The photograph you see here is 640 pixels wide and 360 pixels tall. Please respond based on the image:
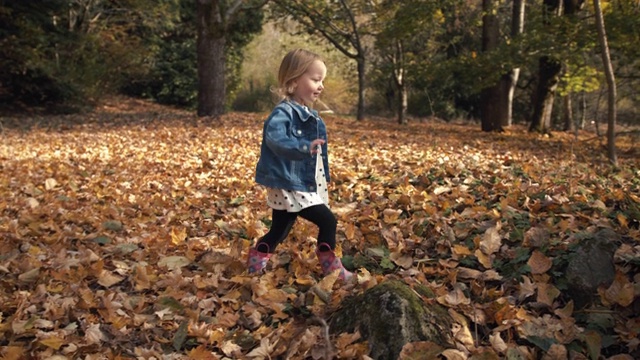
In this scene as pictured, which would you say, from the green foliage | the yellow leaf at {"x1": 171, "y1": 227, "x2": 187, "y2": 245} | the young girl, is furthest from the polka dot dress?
the green foliage

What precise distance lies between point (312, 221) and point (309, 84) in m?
0.78

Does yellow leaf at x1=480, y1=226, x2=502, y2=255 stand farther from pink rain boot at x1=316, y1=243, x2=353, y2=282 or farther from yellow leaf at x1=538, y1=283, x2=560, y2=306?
pink rain boot at x1=316, y1=243, x2=353, y2=282

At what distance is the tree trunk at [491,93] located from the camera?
12.8 m

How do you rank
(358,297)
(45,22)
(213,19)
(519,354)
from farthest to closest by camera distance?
(45,22)
(213,19)
(358,297)
(519,354)

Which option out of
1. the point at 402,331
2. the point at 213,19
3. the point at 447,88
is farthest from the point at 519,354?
the point at 447,88

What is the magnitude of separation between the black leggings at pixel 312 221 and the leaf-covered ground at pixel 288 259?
236 mm

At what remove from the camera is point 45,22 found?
15.5 meters

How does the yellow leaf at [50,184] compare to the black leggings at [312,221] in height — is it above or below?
below

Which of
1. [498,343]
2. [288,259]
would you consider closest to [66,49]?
[288,259]

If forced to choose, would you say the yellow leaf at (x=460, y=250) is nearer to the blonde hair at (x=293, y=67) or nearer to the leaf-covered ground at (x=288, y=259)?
the leaf-covered ground at (x=288, y=259)

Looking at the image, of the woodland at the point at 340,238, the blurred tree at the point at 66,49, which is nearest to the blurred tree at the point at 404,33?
the woodland at the point at 340,238

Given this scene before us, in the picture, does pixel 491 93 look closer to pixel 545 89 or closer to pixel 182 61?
pixel 545 89

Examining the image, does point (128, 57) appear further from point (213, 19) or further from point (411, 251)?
point (411, 251)

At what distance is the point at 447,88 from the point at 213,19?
35.0 feet
